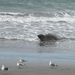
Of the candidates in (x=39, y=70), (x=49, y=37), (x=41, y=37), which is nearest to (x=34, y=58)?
(x=39, y=70)

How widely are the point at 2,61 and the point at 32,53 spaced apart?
41.8 inches

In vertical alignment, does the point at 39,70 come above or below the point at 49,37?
below

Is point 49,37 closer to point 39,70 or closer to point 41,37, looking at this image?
point 41,37

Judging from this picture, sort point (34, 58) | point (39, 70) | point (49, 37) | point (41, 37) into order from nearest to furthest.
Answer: point (39, 70) → point (34, 58) → point (41, 37) → point (49, 37)

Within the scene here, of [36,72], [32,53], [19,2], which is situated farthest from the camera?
[19,2]

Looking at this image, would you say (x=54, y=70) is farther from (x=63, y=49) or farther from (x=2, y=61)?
(x=63, y=49)

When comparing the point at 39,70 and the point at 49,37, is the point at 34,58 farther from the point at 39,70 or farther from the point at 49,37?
the point at 49,37

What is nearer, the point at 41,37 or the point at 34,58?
the point at 34,58

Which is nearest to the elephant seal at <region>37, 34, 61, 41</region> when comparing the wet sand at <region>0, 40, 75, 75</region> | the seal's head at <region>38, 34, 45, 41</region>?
the seal's head at <region>38, 34, 45, 41</region>

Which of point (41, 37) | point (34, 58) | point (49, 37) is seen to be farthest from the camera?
point (49, 37)

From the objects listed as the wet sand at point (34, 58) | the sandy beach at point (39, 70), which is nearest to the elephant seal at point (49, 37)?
the wet sand at point (34, 58)

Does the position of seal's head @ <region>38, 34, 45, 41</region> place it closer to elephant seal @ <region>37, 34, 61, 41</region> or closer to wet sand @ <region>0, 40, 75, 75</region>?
elephant seal @ <region>37, 34, 61, 41</region>

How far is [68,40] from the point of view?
27.3 feet


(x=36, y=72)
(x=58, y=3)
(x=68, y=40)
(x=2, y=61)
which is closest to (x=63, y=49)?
(x=68, y=40)
